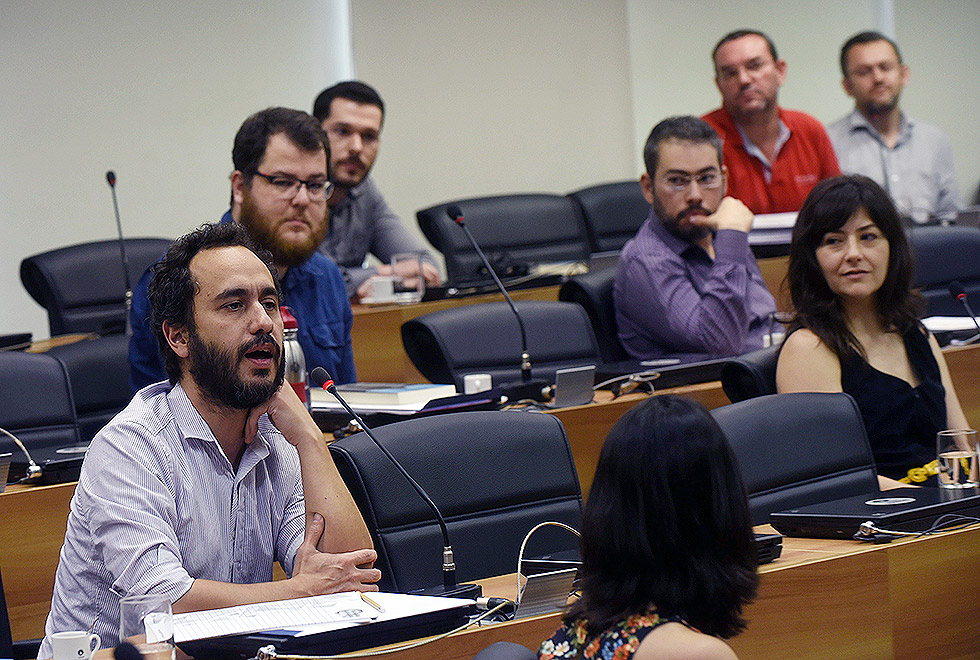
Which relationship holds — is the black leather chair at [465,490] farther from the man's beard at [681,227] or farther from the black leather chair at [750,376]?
the man's beard at [681,227]

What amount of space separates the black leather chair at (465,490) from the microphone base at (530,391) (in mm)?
676

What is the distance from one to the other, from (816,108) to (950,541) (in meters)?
5.49

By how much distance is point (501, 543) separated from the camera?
228 cm

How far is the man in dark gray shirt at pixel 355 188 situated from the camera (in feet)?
15.5

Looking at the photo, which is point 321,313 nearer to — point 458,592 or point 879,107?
point 458,592

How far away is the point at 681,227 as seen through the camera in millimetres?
3893

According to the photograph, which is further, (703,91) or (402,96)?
(703,91)

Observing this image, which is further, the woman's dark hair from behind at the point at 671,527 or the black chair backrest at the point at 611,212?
the black chair backrest at the point at 611,212

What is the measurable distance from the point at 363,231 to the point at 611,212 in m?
1.20

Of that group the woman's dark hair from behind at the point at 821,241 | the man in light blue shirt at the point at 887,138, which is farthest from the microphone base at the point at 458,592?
the man in light blue shirt at the point at 887,138

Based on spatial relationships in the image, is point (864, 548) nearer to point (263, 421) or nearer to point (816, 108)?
point (263, 421)

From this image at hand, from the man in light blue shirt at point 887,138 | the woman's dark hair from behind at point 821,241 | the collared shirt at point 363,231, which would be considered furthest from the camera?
the man in light blue shirt at point 887,138

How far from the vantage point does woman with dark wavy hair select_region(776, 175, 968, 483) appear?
9.45 ft

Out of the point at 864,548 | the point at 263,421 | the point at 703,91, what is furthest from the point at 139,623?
the point at 703,91
